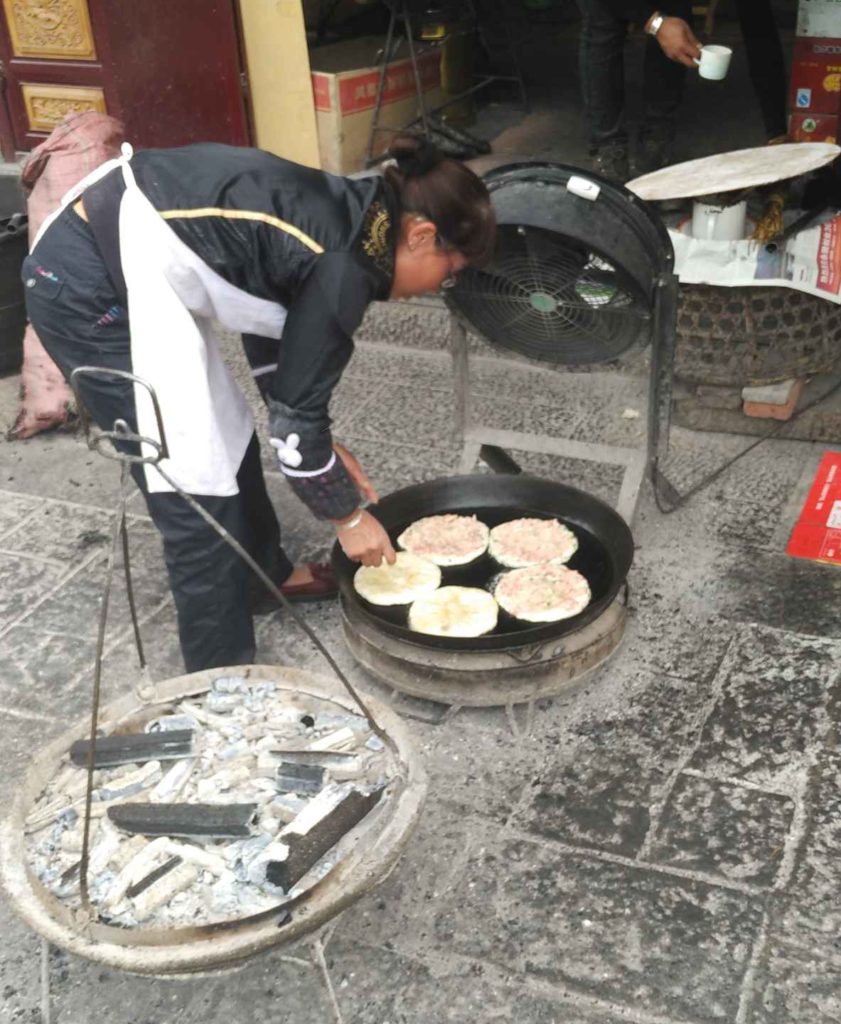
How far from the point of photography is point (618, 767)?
3592 mm

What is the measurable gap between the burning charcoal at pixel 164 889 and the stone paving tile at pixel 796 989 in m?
1.44

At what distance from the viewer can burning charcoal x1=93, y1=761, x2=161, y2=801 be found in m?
2.89

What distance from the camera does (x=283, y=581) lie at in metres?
4.53

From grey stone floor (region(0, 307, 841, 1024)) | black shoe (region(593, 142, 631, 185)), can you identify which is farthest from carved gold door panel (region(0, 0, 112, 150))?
black shoe (region(593, 142, 631, 185))

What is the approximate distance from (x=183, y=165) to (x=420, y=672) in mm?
1759

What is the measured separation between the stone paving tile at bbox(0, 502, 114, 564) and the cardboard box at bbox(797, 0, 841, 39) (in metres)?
4.34

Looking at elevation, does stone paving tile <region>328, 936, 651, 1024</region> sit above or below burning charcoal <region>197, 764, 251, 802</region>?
below

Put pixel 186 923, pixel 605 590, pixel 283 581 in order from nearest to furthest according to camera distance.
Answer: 1. pixel 186 923
2. pixel 605 590
3. pixel 283 581

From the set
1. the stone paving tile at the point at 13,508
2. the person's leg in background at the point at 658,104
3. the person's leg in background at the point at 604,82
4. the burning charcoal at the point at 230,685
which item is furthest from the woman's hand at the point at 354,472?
the person's leg in background at the point at 658,104

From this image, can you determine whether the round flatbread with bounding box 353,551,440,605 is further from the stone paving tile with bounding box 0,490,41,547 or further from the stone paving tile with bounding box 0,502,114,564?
the stone paving tile with bounding box 0,490,41,547

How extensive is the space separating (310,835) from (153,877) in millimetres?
383

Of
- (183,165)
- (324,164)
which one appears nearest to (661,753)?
(183,165)

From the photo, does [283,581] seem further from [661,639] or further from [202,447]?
[661,639]

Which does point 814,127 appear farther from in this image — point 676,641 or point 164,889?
point 164,889
